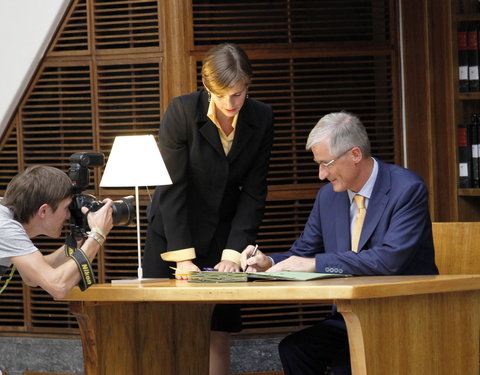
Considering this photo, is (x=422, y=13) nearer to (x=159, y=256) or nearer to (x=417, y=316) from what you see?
(x=159, y=256)

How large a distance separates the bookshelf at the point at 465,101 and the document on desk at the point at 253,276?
208cm

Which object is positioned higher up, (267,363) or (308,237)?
(308,237)

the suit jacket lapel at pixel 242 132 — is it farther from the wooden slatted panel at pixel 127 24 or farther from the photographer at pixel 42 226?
the wooden slatted panel at pixel 127 24

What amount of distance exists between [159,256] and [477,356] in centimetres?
133

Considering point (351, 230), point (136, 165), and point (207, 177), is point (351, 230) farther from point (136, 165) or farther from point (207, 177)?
point (136, 165)

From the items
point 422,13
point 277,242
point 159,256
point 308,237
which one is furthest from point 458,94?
point 159,256

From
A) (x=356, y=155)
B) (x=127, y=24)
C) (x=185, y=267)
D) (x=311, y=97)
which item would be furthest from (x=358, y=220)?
(x=127, y=24)

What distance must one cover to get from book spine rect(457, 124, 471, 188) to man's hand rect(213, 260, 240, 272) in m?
1.94

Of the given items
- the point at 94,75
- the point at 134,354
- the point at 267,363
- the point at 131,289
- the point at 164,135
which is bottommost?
the point at 267,363

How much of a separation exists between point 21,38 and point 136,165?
2.06 metres

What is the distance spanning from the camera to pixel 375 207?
349 cm

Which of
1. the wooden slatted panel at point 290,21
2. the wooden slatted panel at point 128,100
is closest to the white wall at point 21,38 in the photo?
the wooden slatted panel at point 128,100

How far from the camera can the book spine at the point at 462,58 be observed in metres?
5.14

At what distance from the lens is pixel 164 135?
3.86 metres
